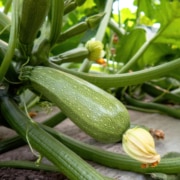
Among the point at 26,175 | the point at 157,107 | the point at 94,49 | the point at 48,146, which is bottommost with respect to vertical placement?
the point at 157,107

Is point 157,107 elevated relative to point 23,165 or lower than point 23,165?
lower

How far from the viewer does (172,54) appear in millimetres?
1863

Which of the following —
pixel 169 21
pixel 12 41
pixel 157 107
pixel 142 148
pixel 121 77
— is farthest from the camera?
pixel 157 107

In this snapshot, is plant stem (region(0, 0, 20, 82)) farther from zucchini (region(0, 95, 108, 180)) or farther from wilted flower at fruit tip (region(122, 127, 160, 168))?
wilted flower at fruit tip (region(122, 127, 160, 168))

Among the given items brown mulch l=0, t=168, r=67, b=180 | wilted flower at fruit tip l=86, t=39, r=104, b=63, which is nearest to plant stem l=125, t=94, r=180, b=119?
wilted flower at fruit tip l=86, t=39, r=104, b=63


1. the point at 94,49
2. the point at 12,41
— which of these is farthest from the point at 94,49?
the point at 12,41

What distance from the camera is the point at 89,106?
0.82 meters

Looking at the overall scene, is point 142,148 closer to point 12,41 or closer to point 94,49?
point 12,41

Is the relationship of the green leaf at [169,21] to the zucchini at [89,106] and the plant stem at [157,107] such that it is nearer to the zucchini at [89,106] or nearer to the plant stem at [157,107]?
the plant stem at [157,107]

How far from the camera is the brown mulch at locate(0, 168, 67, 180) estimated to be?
0.90 meters

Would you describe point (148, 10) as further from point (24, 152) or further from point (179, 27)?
point (24, 152)

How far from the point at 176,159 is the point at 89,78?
1.19 ft

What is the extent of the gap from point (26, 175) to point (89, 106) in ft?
0.81

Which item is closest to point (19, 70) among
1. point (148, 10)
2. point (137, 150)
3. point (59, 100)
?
point (59, 100)
